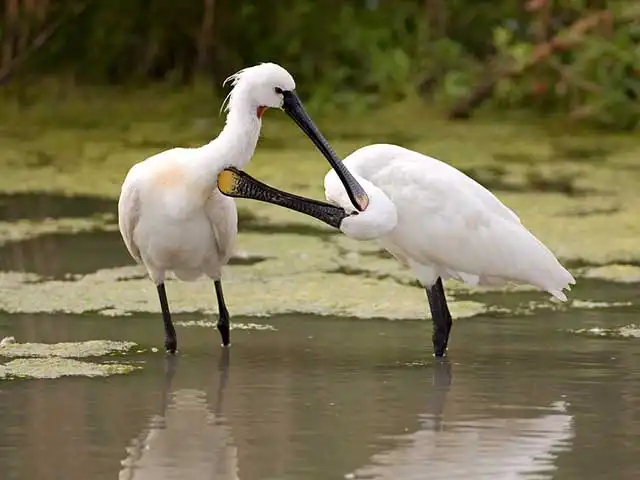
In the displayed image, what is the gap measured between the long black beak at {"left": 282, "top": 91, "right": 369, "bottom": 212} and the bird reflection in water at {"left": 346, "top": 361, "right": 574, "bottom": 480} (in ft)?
2.64

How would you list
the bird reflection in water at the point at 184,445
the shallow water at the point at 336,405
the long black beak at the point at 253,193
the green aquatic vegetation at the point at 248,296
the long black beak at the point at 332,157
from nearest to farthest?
the bird reflection in water at the point at 184,445 < the shallow water at the point at 336,405 < the long black beak at the point at 332,157 < the long black beak at the point at 253,193 < the green aquatic vegetation at the point at 248,296

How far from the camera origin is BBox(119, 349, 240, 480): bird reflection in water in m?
4.50

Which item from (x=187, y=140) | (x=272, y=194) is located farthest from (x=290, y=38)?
(x=272, y=194)

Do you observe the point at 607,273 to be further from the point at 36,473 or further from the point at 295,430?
the point at 36,473

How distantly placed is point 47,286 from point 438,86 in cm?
768

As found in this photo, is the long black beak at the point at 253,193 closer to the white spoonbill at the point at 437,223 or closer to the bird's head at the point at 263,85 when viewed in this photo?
the white spoonbill at the point at 437,223

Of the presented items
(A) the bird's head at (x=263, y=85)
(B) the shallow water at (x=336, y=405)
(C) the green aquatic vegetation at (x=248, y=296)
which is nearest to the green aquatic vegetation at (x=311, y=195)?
(C) the green aquatic vegetation at (x=248, y=296)

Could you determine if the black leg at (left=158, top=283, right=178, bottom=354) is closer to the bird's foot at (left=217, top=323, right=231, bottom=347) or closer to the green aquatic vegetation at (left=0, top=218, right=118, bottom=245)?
the bird's foot at (left=217, top=323, right=231, bottom=347)

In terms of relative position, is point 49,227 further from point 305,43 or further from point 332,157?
point 305,43

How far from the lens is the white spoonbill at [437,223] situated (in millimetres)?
6012

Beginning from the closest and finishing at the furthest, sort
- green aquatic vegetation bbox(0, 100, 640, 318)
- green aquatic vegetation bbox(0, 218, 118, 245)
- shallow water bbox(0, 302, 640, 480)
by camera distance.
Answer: shallow water bbox(0, 302, 640, 480)
green aquatic vegetation bbox(0, 100, 640, 318)
green aquatic vegetation bbox(0, 218, 118, 245)

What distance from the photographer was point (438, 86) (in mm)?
14562

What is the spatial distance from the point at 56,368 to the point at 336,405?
0.99 metres

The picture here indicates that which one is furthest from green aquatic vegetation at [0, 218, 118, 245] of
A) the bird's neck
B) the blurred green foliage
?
the blurred green foliage
